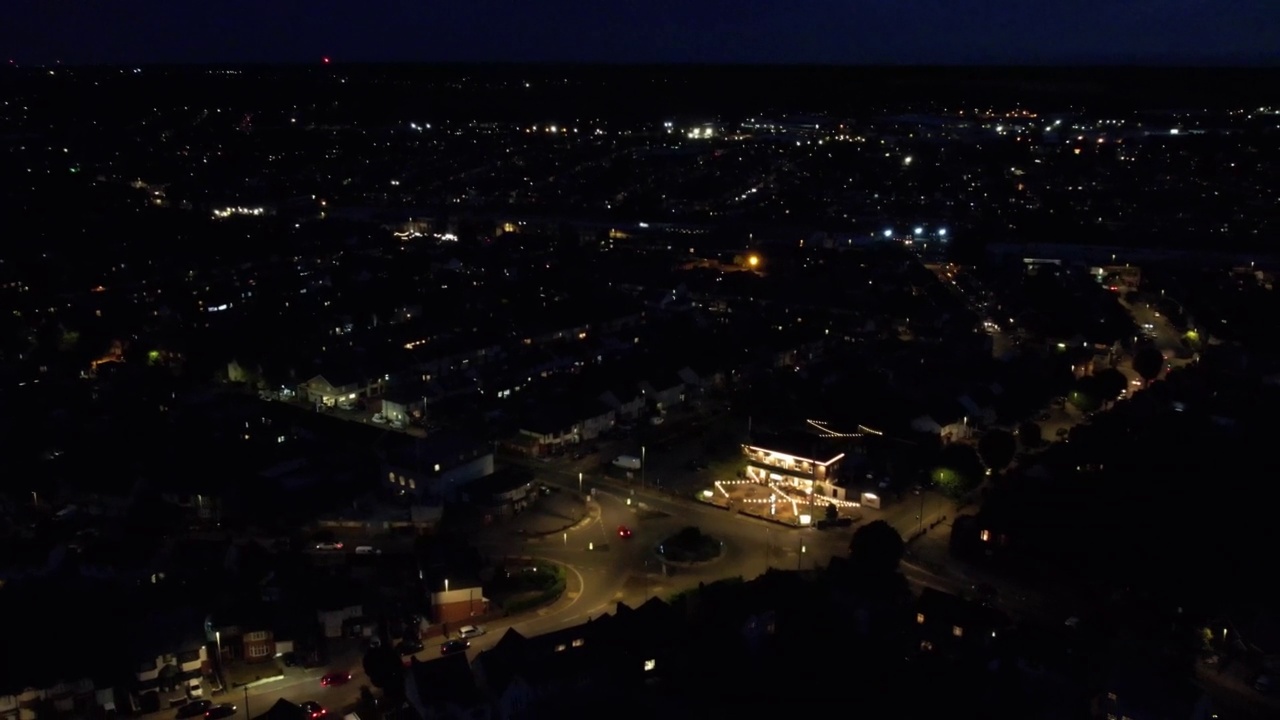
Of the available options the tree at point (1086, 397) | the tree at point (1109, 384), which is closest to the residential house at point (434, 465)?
the tree at point (1086, 397)

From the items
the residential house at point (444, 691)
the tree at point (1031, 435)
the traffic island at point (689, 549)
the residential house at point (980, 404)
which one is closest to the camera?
the residential house at point (444, 691)

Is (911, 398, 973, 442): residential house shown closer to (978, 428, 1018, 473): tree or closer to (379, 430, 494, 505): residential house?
(978, 428, 1018, 473): tree

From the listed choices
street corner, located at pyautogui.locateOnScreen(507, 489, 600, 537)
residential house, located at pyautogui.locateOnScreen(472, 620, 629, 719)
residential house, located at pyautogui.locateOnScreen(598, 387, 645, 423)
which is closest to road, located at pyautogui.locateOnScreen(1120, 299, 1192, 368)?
residential house, located at pyautogui.locateOnScreen(598, 387, 645, 423)

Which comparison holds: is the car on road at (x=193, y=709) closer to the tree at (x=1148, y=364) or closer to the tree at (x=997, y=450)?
the tree at (x=997, y=450)

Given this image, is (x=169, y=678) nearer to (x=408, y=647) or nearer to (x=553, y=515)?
(x=408, y=647)

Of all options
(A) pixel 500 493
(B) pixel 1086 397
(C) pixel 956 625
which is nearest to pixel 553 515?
(A) pixel 500 493

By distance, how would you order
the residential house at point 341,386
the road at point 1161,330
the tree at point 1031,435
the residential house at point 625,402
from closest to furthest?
the tree at point 1031,435 → the residential house at point 625,402 → the residential house at point 341,386 → the road at point 1161,330
